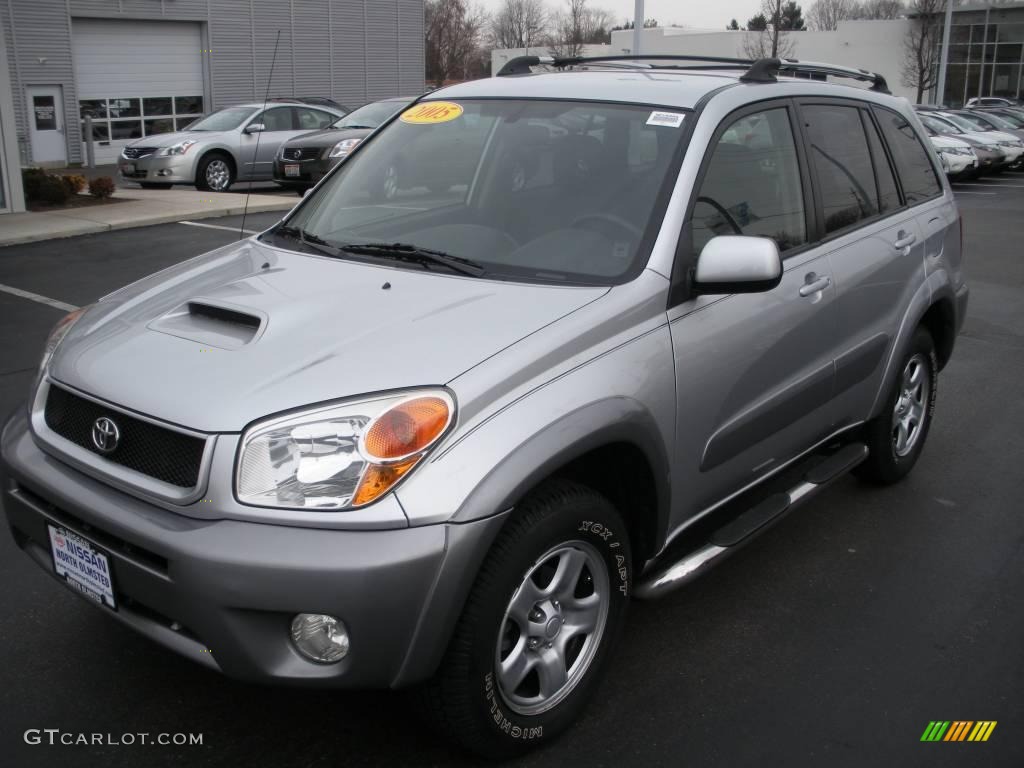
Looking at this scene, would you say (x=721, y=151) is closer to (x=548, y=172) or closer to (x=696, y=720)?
(x=548, y=172)

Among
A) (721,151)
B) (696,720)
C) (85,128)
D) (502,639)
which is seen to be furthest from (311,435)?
(85,128)

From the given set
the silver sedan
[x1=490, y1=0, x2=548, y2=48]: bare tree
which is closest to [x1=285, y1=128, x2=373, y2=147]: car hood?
the silver sedan

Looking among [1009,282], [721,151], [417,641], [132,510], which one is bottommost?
[1009,282]

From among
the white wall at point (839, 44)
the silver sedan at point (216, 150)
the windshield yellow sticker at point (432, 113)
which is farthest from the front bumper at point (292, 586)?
the white wall at point (839, 44)

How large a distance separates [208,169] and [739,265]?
52.8ft

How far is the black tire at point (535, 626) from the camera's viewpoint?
259 cm

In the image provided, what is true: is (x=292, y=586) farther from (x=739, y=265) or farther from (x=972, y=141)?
(x=972, y=141)

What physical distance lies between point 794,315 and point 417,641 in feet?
6.53

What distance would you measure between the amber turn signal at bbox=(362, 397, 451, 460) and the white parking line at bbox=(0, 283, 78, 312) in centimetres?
677

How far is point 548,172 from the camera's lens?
11.9ft

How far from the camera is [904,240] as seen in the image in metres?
4.59

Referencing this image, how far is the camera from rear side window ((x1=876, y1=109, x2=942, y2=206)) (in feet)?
15.8

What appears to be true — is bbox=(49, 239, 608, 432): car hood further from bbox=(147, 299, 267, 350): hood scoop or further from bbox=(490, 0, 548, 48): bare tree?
bbox=(490, 0, 548, 48): bare tree

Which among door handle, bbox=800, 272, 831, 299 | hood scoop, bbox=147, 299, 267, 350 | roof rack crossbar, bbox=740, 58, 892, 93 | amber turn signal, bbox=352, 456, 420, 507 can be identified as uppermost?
roof rack crossbar, bbox=740, 58, 892, 93
